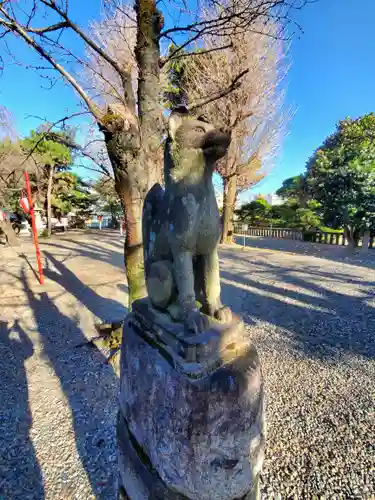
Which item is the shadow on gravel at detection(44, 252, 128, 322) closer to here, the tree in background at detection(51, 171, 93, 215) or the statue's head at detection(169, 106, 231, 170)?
the statue's head at detection(169, 106, 231, 170)

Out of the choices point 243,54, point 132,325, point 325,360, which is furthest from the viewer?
point 243,54

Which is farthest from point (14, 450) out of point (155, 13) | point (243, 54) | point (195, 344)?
point (243, 54)

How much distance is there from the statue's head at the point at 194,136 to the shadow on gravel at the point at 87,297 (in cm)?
303

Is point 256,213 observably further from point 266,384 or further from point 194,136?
point 194,136

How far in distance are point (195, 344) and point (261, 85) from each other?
11.2 metres

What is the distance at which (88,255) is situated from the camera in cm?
1010

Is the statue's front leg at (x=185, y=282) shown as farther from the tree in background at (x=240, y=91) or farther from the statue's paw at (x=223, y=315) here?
the tree in background at (x=240, y=91)

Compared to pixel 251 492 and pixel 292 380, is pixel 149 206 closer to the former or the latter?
pixel 251 492

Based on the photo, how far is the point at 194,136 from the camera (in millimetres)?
1205

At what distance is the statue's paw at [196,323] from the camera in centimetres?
115

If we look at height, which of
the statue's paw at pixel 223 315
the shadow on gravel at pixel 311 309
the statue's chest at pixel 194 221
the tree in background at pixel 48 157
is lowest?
the shadow on gravel at pixel 311 309

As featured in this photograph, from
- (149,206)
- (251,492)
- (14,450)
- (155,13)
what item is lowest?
(14,450)

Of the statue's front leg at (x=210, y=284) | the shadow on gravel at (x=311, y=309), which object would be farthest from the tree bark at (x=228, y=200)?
the statue's front leg at (x=210, y=284)

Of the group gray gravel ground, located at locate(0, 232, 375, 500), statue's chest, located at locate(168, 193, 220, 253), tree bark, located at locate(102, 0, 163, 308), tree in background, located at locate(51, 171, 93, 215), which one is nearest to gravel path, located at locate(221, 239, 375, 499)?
gray gravel ground, located at locate(0, 232, 375, 500)
